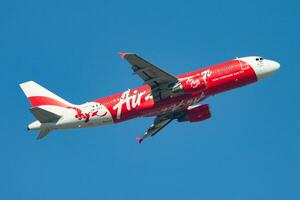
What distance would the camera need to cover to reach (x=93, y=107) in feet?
339

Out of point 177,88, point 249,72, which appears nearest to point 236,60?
point 249,72

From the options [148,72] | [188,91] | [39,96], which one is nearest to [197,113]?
[188,91]

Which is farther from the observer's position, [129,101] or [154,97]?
[129,101]

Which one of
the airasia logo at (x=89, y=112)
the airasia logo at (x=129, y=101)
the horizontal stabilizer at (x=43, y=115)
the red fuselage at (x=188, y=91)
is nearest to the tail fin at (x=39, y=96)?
the airasia logo at (x=89, y=112)

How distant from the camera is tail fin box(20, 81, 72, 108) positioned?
106 metres

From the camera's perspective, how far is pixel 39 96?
4210 inches

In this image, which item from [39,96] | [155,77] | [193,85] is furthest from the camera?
[39,96]

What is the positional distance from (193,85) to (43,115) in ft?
63.7

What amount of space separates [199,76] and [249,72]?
690 centimetres

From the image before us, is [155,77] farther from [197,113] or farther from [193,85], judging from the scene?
[197,113]

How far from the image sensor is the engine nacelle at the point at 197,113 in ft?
361

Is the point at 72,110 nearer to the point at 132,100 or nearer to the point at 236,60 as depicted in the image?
the point at 132,100

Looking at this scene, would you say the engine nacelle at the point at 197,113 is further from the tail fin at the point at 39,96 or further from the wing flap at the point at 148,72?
the tail fin at the point at 39,96

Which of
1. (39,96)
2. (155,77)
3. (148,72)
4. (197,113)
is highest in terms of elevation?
(39,96)
